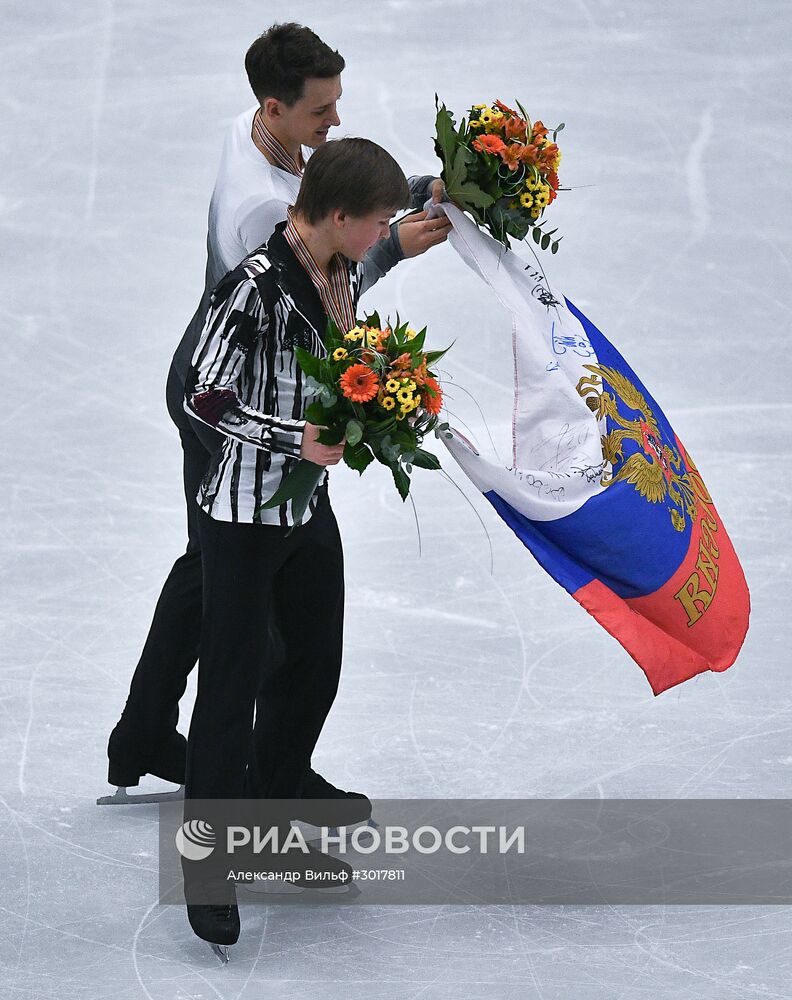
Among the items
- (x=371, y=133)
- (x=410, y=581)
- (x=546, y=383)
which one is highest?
(x=546, y=383)

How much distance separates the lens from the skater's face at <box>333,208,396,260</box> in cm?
310

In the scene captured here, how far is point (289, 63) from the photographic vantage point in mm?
3473

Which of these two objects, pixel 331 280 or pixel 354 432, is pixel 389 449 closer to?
pixel 354 432

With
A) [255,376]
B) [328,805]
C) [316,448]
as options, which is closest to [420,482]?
[328,805]

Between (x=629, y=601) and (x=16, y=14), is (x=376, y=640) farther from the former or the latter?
(x=16, y=14)

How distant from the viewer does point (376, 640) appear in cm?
484

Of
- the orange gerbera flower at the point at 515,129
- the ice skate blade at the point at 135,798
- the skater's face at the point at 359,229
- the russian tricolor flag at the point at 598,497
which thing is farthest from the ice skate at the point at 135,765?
the orange gerbera flower at the point at 515,129

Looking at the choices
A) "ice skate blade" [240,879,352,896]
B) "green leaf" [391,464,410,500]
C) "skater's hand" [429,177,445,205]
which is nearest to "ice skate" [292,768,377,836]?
"ice skate blade" [240,879,352,896]

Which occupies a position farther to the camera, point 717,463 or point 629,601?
point 717,463

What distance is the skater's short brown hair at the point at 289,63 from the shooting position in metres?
3.47

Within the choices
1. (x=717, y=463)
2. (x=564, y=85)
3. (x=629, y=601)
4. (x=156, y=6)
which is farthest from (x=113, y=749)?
(x=156, y=6)

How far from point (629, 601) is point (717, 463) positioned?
2526 millimetres

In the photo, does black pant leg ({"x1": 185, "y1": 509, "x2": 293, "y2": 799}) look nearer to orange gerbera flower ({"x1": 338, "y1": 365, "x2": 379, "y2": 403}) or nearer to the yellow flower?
orange gerbera flower ({"x1": 338, "y1": 365, "x2": 379, "y2": 403})

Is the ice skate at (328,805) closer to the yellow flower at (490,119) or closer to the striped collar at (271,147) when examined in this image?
the striped collar at (271,147)
